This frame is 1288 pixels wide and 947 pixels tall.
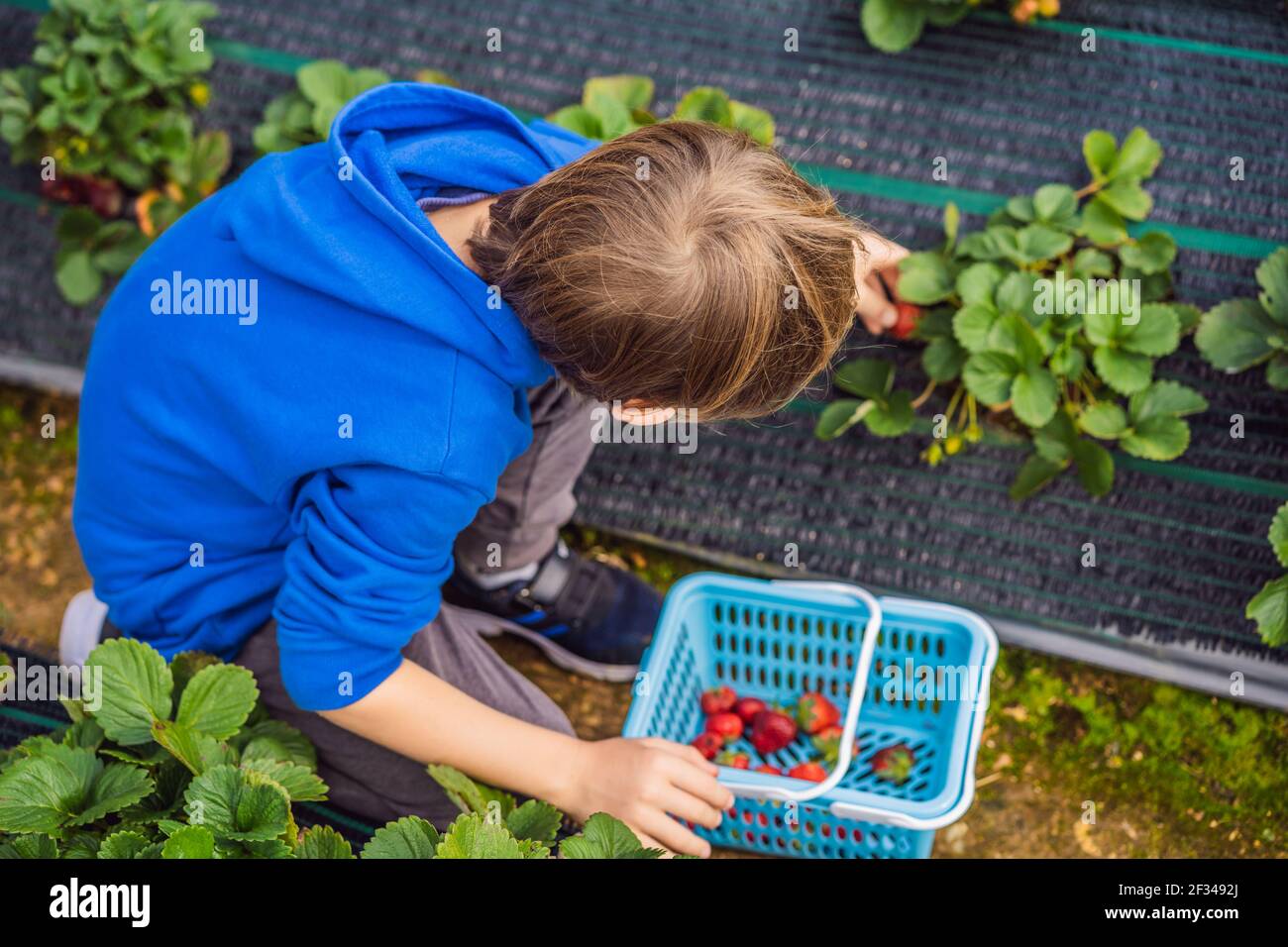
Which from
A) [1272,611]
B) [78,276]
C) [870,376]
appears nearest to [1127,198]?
[870,376]

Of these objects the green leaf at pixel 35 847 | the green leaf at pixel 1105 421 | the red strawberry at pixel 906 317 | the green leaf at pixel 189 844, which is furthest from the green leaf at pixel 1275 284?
the green leaf at pixel 35 847

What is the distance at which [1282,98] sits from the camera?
1.82 meters

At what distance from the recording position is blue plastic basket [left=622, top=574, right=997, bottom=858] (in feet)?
4.73

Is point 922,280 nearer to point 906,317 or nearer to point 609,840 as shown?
point 906,317

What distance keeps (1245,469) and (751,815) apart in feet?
2.85

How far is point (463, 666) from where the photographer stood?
1.47 metres

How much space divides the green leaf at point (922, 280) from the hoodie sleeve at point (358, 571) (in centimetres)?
79

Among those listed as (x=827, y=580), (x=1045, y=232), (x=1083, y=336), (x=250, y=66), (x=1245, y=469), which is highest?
(x=250, y=66)

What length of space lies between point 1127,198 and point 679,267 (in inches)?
39.4

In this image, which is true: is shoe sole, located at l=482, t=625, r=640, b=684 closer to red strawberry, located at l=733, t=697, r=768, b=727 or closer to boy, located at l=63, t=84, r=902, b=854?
red strawberry, located at l=733, t=697, r=768, b=727

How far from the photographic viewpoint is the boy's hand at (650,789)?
129 centimetres

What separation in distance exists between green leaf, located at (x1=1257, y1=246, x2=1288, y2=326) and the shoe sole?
1.04m
